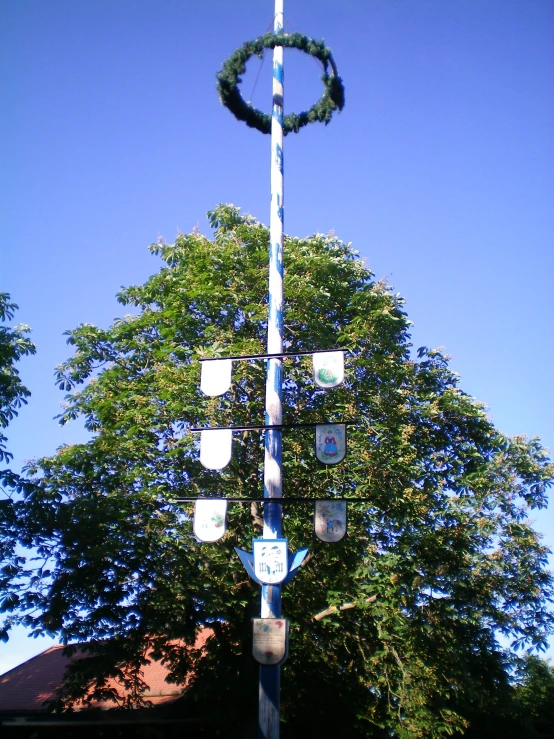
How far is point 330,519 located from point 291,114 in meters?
5.97

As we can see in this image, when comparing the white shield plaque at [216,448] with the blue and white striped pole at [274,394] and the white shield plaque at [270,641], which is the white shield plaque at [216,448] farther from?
the white shield plaque at [270,641]

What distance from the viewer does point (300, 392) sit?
1407 centimetres

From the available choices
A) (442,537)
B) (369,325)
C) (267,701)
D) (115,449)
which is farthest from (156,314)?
(267,701)

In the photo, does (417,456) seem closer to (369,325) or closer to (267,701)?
(369,325)

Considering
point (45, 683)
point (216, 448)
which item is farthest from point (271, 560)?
point (45, 683)

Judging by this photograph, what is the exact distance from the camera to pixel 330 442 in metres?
7.11

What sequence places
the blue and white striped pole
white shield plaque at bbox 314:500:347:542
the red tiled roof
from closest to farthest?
the blue and white striped pole, white shield plaque at bbox 314:500:347:542, the red tiled roof

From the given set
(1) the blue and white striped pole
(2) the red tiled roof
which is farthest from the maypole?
(2) the red tiled roof

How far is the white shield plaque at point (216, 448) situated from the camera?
7.30m

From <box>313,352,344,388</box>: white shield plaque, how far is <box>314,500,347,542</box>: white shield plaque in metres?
1.34

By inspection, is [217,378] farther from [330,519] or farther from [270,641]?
[270,641]

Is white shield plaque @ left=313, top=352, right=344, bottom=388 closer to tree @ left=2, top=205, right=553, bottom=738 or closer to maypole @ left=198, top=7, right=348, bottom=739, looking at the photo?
maypole @ left=198, top=7, right=348, bottom=739

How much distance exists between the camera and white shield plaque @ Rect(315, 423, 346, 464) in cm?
704

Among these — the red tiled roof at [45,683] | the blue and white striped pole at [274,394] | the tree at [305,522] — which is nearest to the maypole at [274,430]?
the blue and white striped pole at [274,394]
